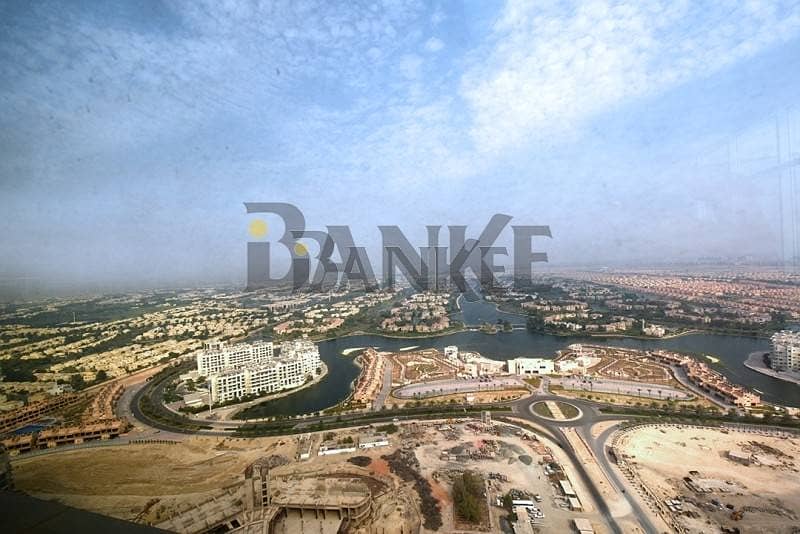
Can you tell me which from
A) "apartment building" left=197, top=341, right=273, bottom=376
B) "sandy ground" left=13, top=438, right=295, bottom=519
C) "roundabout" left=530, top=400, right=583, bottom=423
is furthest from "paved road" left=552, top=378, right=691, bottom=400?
"apartment building" left=197, top=341, right=273, bottom=376

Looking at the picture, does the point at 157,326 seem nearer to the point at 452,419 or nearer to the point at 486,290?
the point at 452,419

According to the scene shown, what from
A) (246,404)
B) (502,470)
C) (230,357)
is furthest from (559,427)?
(230,357)

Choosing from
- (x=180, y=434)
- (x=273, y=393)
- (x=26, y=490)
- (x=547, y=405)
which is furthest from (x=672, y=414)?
(x=26, y=490)

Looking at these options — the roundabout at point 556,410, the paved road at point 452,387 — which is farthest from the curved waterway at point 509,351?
the roundabout at point 556,410

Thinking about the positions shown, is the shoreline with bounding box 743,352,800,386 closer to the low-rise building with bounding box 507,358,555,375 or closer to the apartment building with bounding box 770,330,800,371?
the apartment building with bounding box 770,330,800,371

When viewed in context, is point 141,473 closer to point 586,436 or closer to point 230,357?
point 230,357

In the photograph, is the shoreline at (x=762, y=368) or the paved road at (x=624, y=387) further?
the shoreline at (x=762, y=368)

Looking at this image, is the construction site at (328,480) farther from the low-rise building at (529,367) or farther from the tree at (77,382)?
the tree at (77,382)
